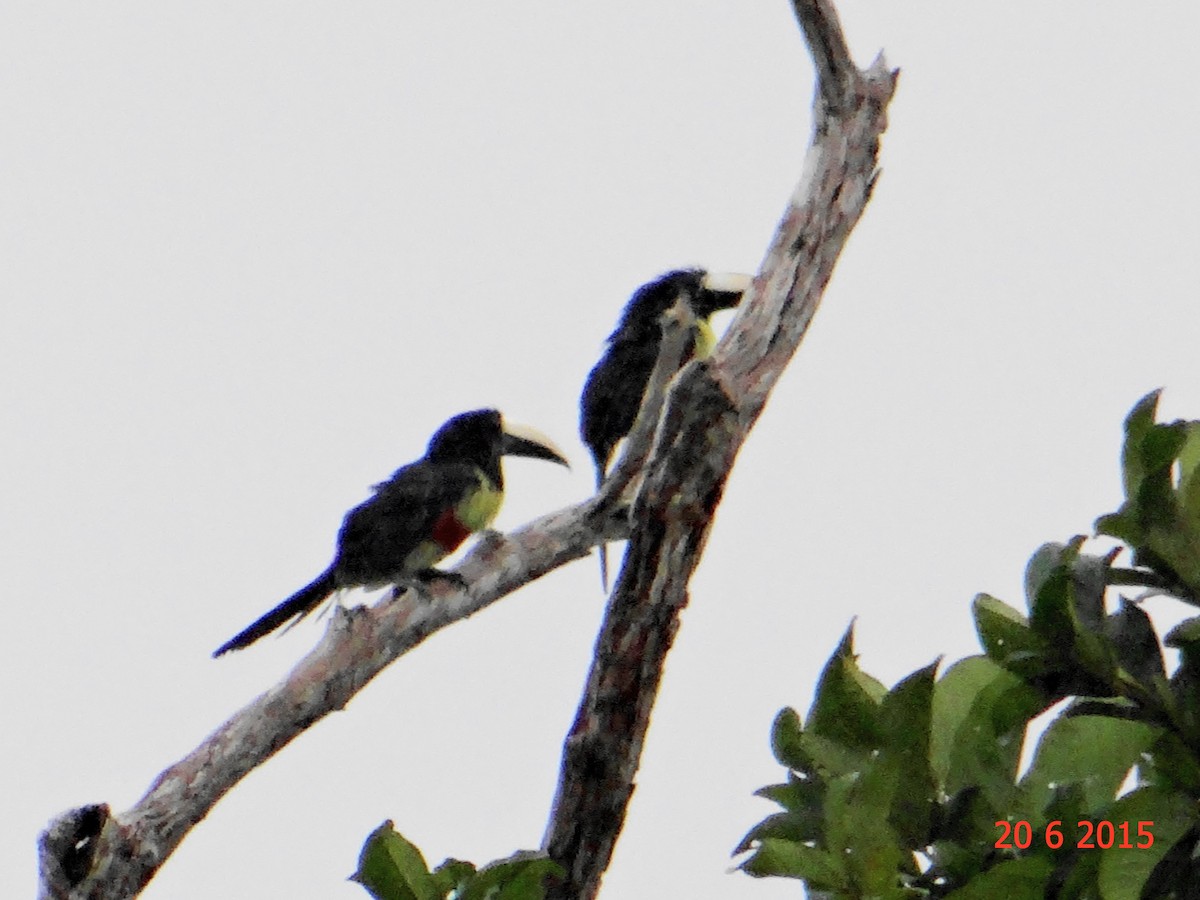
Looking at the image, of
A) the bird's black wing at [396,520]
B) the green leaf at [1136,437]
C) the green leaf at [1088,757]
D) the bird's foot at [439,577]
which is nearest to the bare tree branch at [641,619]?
the green leaf at [1088,757]

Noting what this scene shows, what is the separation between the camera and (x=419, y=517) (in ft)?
15.2

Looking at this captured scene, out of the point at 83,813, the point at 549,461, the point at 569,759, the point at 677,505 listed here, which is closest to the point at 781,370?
the point at 677,505

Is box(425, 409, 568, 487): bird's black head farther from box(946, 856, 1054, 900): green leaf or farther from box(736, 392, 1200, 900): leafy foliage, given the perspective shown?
box(946, 856, 1054, 900): green leaf

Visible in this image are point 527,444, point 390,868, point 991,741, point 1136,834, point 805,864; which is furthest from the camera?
point 527,444

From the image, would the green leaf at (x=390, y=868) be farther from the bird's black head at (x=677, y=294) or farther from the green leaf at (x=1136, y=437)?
the bird's black head at (x=677, y=294)

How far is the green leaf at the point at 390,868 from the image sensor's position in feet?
6.39

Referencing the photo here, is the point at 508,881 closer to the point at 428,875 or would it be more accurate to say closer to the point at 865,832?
the point at 428,875

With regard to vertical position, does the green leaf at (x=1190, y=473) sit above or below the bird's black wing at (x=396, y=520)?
below

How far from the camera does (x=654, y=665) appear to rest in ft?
8.59

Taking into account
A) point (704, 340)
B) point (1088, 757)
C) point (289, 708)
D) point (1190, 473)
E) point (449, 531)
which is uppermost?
point (704, 340)

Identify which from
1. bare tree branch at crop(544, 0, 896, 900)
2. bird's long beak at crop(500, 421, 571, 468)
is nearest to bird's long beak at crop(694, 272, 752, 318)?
bird's long beak at crop(500, 421, 571, 468)

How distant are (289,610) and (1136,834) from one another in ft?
10.9

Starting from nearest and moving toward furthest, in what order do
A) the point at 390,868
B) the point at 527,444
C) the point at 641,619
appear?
the point at 390,868, the point at 641,619, the point at 527,444

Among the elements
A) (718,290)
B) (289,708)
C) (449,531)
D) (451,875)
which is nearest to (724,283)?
(718,290)
